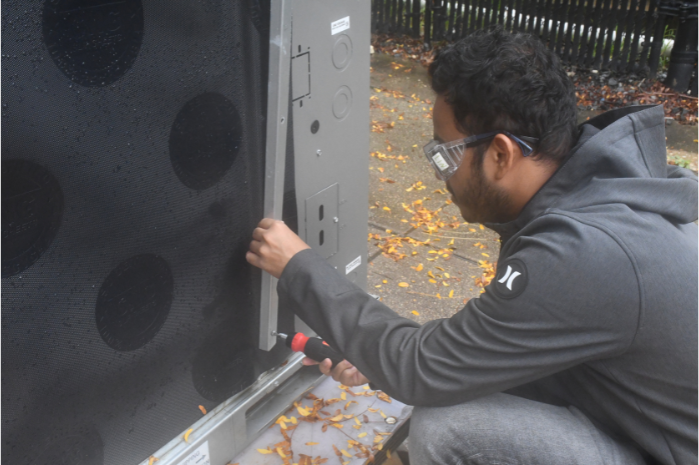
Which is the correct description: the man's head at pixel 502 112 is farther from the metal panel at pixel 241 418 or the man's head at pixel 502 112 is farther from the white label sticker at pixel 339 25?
the metal panel at pixel 241 418

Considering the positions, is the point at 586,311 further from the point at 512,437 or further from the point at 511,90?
the point at 511,90

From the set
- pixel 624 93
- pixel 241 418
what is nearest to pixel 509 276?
Answer: pixel 241 418

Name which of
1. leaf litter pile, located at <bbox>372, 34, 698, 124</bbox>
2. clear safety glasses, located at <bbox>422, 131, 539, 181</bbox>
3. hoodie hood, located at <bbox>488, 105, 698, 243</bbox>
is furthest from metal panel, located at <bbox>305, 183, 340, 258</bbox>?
leaf litter pile, located at <bbox>372, 34, 698, 124</bbox>

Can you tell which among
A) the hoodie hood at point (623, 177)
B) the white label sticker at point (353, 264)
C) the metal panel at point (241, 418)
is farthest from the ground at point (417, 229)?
the hoodie hood at point (623, 177)

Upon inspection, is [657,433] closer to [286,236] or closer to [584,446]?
[584,446]

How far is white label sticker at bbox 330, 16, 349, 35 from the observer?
5.80 ft

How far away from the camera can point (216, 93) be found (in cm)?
153

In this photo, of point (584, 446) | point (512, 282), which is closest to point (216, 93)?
point (512, 282)

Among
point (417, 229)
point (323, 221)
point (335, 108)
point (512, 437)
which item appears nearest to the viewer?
point (512, 437)

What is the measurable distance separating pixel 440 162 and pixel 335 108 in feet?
1.25

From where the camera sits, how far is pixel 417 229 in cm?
386

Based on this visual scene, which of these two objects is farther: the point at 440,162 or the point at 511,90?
the point at 440,162

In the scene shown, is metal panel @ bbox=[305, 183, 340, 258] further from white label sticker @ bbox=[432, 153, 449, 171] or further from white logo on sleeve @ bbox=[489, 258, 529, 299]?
white logo on sleeve @ bbox=[489, 258, 529, 299]

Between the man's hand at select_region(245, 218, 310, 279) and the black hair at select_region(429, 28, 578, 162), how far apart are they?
54cm
